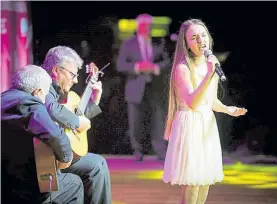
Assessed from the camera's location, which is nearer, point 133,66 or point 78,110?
point 78,110

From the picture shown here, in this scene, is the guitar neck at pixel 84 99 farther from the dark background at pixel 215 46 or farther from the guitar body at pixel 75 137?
the dark background at pixel 215 46

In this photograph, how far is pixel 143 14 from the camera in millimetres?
3865

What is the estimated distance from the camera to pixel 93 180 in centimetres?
302

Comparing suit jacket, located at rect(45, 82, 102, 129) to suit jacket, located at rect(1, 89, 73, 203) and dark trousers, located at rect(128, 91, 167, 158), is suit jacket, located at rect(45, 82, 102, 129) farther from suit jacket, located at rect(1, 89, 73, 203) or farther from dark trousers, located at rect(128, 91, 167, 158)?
dark trousers, located at rect(128, 91, 167, 158)

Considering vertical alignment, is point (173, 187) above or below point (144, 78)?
below

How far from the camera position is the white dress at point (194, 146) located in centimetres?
296

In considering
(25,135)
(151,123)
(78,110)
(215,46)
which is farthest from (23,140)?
(215,46)

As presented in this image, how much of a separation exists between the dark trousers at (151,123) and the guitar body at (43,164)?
1438mm

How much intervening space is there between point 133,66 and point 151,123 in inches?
19.8

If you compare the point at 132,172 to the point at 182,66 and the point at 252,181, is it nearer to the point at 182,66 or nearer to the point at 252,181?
the point at 252,181

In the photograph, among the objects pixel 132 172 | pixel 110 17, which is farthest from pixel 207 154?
pixel 110 17

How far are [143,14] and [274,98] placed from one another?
130cm

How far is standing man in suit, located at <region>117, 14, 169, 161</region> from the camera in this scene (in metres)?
3.82

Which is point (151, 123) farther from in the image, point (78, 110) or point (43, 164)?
point (43, 164)
